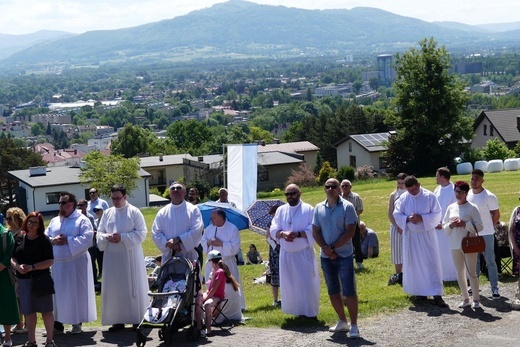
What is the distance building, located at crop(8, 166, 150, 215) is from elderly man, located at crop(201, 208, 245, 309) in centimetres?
5927

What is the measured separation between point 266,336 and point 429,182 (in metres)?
32.4

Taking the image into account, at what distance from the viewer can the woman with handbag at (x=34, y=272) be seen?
38.1 feet

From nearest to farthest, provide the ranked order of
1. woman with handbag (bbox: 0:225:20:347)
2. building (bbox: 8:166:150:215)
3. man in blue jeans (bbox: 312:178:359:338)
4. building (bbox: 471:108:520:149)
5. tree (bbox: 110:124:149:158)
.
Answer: woman with handbag (bbox: 0:225:20:347) < man in blue jeans (bbox: 312:178:359:338) < building (bbox: 471:108:520:149) < building (bbox: 8:166:150:215) < tree (bbox: 110:124:149:158)

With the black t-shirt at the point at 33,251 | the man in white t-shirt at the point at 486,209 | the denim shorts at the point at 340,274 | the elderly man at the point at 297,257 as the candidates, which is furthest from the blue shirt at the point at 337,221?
the black t-shirt at the point at 33,251

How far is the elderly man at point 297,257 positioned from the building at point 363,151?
191 ft

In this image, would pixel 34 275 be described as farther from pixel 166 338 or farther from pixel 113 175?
pixel 113 175

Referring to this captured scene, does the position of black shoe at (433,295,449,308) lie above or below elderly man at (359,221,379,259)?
above

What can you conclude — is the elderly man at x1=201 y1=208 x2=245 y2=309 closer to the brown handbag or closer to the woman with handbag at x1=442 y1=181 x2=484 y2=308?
the woman with handbag at x1=442 y1=181 x2=484 y2=308

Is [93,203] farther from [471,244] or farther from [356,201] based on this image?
[471,244]

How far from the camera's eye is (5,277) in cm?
1171

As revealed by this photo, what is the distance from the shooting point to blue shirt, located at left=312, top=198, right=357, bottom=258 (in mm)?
11750

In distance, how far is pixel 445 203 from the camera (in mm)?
14695

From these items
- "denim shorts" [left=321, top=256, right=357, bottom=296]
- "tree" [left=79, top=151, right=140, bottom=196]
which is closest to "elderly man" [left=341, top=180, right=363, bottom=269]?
"denim shorts" [left=321, top=256, right=357, bottom=296]

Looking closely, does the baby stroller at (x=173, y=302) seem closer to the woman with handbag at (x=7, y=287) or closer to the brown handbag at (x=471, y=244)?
the woman with handbag at (x=7, y=287)
